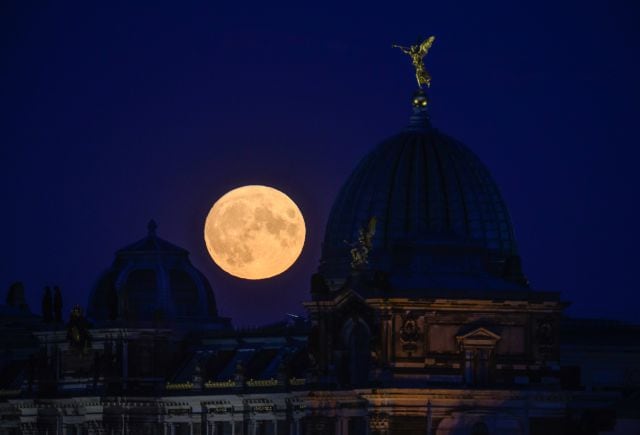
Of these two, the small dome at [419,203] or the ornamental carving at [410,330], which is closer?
the ornamental carving at [410,330]

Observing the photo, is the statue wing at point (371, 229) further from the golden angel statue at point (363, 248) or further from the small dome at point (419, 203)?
the small dome at point (419, 203)

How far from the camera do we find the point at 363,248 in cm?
17800

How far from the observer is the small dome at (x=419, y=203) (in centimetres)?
18612

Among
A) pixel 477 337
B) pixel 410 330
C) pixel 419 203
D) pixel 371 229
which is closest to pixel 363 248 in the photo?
pixel 371 229

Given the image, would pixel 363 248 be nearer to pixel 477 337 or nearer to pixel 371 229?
A: pixel 371 229

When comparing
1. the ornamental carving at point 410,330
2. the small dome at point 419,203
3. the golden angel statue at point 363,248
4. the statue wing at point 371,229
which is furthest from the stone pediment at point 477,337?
the small dome at point 419,203

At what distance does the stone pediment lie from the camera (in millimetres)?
172750

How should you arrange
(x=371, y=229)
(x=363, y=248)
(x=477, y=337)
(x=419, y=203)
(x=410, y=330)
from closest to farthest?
(x=477, y=337), (x=410, y=330), (x=363, y=248), (x=371, y=229), (x=419, y=203)

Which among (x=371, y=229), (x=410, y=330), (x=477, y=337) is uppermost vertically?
(x=371, y=229)

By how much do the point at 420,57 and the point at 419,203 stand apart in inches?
343

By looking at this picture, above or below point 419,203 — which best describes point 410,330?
below

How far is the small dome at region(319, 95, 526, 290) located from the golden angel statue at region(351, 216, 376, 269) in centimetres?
333

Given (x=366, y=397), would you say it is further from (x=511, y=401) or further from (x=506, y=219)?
(x=506, y=219)

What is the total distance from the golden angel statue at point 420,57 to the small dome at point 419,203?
270 centimetres
